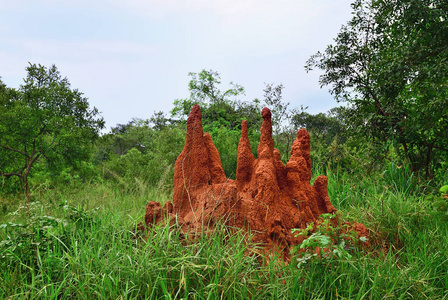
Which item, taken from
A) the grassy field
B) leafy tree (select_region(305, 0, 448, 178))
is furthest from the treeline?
the grassy field

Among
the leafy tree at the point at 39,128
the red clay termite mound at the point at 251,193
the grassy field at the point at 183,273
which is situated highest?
the leafy tree at the point at 39,128

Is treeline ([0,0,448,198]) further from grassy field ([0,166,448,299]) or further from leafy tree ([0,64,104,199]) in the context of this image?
grassy field ([0,166,448,299])

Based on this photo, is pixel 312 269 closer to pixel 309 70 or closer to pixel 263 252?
pixel 263 252

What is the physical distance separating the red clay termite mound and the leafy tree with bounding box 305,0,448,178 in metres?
3.61

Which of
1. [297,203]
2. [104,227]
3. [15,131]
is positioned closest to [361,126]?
[297,203]

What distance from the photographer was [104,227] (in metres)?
4.16

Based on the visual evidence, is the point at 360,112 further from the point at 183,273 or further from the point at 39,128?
the point at 39,128

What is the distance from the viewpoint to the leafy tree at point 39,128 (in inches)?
429

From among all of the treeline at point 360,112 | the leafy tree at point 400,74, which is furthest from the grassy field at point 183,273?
the leafy tree at point 400,74

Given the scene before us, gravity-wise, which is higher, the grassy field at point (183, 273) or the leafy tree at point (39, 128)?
the leafy tree at point (39, 128)

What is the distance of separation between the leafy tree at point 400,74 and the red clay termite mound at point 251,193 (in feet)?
11.8

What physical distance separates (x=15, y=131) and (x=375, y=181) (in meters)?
11.0

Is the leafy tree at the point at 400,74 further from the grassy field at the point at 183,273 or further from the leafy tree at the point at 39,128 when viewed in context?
the leafy tree at the point at 39,128

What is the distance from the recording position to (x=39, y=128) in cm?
1145
